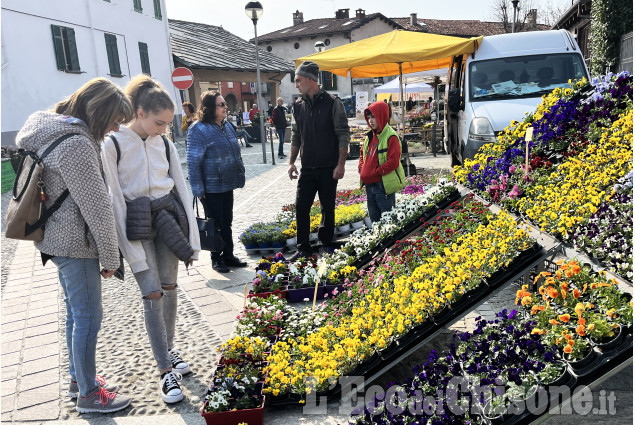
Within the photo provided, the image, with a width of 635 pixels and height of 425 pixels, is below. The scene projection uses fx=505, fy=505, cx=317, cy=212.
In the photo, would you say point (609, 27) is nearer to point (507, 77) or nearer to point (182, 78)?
point (507, 77)

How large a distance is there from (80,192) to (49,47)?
17384 mm

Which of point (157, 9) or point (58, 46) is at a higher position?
point (157, 9)

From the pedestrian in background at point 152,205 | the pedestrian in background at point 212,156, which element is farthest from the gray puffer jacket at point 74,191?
the pedestrian in background at point 212,156

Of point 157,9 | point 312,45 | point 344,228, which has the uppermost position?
point 312,45

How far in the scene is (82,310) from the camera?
2936 millimetres

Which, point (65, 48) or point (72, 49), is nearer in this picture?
point (65, 48)

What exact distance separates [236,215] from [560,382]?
6908 mm

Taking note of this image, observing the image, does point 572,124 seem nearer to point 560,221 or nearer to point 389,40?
point 560,221

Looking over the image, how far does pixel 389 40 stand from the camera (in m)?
9.29

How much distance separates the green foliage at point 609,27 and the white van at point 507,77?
631cm

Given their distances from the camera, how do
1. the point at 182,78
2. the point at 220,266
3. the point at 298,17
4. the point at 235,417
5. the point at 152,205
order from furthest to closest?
the point at 298,17
the point at 182,78
the point at 220,266
the point at 152,205
the point at 235,417

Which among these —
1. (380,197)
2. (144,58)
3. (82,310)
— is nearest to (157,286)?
(82,310)

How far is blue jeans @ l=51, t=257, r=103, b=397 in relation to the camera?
287 cm

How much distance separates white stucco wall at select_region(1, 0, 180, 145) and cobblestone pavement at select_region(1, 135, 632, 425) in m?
11.2
